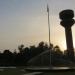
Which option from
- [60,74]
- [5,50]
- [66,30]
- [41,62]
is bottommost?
[60,74]

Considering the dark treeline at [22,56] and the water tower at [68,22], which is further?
the water tower at [68,22]

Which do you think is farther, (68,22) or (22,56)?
(68,22)

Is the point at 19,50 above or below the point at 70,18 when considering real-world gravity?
below

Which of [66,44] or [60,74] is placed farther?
[66,44]

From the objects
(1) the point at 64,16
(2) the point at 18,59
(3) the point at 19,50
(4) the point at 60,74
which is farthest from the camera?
(3) the point at 19,50

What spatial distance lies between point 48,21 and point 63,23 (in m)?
33.5

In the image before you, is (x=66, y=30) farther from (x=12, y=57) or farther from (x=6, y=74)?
(x=6, y=74)

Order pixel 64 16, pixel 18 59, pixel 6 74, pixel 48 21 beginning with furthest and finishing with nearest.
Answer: pixel 64 16 → pixel 18 59 → pixel 48 21 → pixel 6 74

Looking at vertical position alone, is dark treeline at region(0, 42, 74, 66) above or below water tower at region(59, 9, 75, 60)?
below

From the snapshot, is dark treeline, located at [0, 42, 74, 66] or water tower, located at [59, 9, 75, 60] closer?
dark treeline, located at [0, 42, 74, 66]

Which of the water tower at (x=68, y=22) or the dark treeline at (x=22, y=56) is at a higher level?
the water tower at (x=68, y=22)

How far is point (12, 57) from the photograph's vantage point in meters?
77.1

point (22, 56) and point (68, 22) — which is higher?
point (68, 22)

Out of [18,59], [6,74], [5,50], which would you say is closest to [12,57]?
[18,59]
